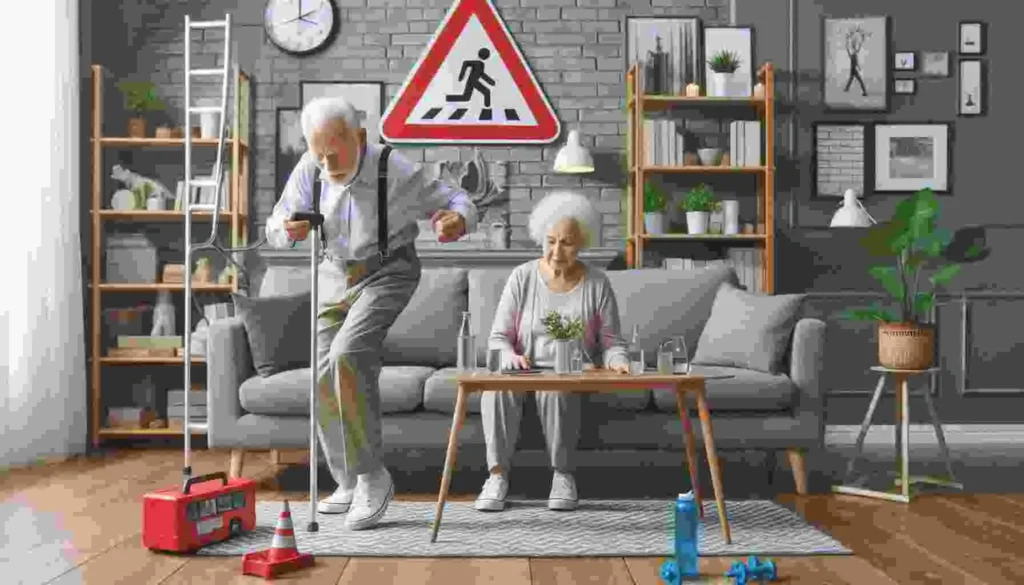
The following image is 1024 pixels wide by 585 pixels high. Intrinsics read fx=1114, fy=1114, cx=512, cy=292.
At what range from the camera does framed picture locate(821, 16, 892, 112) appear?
5793 millimetres

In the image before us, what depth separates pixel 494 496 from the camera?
3617 millimetres

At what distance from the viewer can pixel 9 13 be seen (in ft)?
15.6

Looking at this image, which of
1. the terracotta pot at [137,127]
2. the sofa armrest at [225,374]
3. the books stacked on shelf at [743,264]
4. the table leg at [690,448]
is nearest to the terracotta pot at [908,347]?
the table leg at [690,448]

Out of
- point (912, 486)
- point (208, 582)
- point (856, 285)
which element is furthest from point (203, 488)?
point (856, 285)

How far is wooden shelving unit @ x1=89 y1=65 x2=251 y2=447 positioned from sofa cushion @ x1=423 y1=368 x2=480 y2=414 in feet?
5.39

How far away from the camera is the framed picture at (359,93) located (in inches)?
228

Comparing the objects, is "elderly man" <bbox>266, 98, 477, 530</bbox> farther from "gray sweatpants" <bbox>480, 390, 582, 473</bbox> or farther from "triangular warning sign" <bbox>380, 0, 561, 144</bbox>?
"triangular warning sign" <bbox>380, 0, 561, 144</bbox>

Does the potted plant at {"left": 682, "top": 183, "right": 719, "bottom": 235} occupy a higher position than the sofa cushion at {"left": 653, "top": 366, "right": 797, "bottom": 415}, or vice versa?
the potted plant at {"left": 682, "top": 183, "right": 719, "bottom": 235}

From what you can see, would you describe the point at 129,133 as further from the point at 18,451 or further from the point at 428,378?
the point at 428,378

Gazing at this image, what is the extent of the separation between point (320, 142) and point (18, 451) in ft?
7.71

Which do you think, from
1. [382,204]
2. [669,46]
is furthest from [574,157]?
[382,204]

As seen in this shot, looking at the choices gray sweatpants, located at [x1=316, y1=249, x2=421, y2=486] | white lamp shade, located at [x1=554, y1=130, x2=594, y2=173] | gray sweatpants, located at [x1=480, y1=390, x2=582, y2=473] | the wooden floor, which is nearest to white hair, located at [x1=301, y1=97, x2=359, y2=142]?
gray sweatpants, located at [x1=316, y1=249, x2=421, y2=486]

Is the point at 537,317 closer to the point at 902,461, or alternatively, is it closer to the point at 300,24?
the point at 902,461

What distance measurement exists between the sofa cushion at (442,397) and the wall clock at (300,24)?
2488 mm
